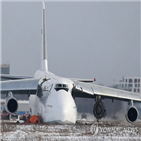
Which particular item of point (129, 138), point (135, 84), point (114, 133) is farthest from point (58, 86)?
point (135, 84)

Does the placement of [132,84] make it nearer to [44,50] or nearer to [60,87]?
[44,50]

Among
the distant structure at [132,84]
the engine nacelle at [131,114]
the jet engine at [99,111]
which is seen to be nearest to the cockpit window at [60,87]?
the jet engine at [99,111]

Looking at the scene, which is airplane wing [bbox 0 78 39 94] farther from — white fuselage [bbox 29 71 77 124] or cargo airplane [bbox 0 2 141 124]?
white fuselage [bbox 29 71 77 124]

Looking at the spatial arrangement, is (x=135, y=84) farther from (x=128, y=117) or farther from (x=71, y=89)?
(x=71, y=89)

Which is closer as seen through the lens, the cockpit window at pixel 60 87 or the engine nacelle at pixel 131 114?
the cockpit window at pixel 60 87

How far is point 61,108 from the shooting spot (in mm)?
18266

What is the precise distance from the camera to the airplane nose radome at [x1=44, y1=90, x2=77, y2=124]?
18.3 metres

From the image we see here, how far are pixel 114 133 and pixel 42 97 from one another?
7206mm

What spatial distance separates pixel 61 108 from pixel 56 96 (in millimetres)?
899

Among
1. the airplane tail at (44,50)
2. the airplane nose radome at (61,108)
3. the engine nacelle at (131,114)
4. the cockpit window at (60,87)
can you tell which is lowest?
the engine nacelle at (131,114)

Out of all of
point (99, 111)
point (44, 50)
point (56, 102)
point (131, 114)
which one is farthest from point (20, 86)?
point (44, 50)

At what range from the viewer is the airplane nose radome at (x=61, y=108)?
18.3 meters

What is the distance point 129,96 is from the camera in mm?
24094

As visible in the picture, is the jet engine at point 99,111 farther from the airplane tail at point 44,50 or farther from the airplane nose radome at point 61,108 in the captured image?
the airplane tail at point 44,50
